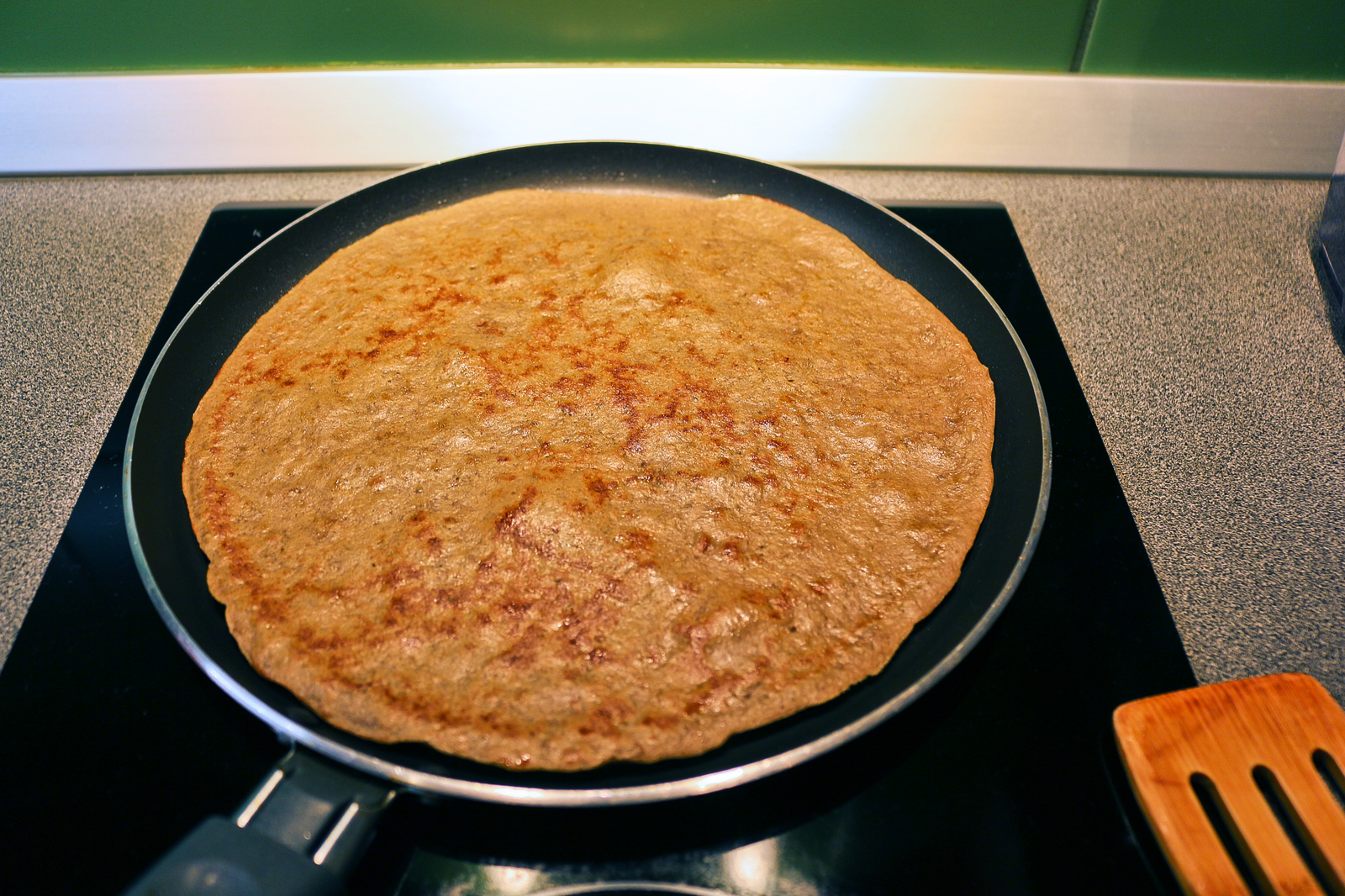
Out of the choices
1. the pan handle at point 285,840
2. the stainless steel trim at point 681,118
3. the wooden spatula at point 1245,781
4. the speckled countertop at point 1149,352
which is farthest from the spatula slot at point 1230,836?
the stainless steel trim at point 681,118

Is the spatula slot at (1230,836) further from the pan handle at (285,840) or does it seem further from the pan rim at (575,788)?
the pan handle at (285,840)

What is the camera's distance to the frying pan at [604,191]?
1.99 feet

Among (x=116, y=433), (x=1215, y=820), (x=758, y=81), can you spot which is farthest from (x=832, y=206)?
(x=116, y=433)

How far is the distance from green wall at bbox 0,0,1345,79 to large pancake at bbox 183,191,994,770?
0.46 m

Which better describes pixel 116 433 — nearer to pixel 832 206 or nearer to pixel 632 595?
pixel 632 595

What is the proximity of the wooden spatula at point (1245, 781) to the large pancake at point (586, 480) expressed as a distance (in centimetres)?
22

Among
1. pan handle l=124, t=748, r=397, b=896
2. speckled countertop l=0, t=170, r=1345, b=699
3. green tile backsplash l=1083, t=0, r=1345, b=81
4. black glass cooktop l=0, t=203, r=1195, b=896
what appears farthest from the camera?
green tile backsplash l=1083, t=0, r=1345, b=81

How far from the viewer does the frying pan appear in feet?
1.99

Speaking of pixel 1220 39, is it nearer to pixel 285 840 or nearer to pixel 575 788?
pixel 575 788

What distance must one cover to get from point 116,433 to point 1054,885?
3.67 feet

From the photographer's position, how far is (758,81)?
1.36m

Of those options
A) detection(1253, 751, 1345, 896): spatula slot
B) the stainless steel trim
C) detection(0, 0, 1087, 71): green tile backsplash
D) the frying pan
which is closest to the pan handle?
the frying pan

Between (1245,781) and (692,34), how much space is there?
4.19 feet

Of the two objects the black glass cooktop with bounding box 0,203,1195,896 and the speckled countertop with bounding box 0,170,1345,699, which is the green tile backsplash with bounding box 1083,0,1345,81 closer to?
the speckled countertop with bounding box 0,170,1345,699
